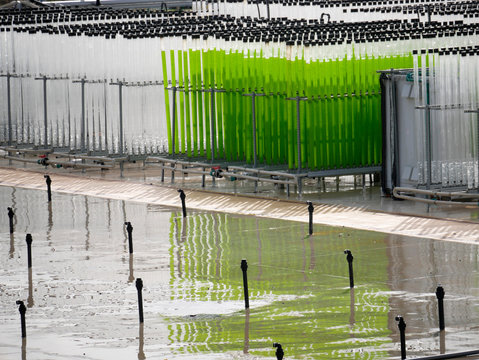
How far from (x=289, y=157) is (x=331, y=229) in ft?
14.0

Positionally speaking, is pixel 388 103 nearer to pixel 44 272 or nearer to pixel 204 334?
pixel 44 272

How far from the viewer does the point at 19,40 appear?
35062mm

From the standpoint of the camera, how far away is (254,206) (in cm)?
2638

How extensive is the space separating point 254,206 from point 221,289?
25.7 ft

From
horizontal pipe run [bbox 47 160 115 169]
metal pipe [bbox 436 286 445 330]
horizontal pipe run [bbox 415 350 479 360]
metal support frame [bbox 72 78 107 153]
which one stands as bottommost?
horizontal pipe run [bbox 415 350 479 360]

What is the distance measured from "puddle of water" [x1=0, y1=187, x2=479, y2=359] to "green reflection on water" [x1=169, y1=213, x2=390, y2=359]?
0.02m

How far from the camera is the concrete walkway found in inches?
909

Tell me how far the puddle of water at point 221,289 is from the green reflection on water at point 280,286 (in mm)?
25

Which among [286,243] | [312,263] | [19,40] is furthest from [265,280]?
[19,40]

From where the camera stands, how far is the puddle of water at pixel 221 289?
50.6 feet

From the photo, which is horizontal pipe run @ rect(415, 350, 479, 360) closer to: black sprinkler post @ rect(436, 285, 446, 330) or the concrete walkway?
black sprinkler post @ rect(436, 285, 446, 330)

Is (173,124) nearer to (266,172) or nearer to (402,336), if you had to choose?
(266,172)

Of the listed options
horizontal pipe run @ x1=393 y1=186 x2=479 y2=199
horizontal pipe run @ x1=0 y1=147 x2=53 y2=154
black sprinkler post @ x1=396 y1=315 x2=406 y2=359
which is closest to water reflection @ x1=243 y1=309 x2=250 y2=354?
black sprinkler post @ x1=396 y1=315 x2=406 y2=359

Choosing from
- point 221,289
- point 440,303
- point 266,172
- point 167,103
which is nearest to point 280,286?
point 221,289
